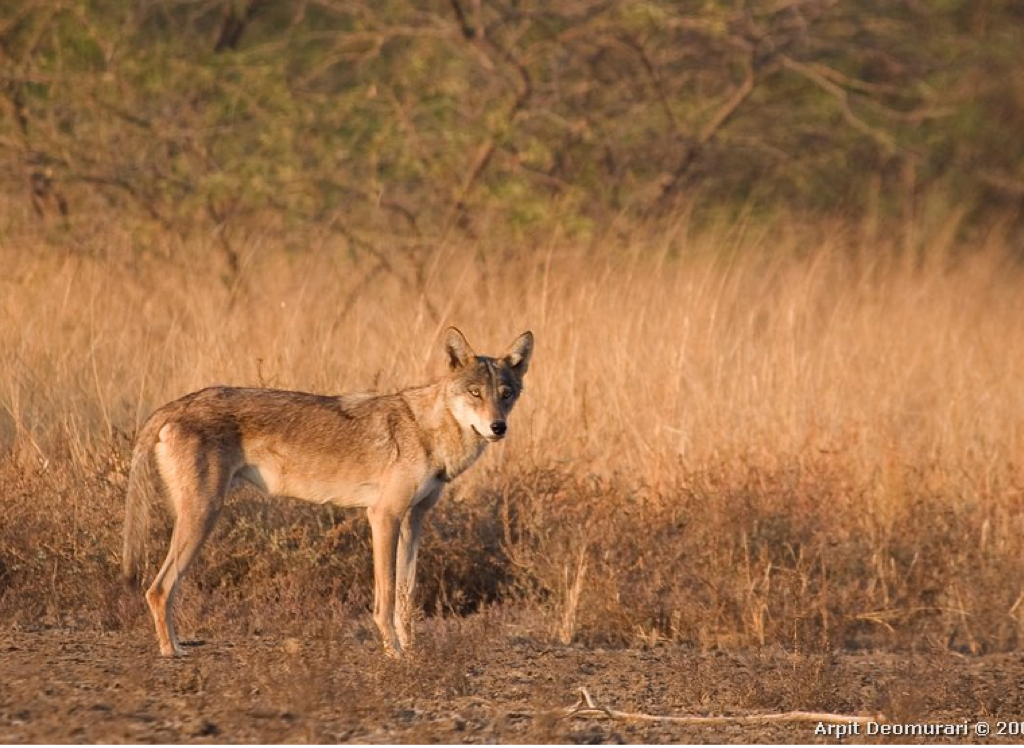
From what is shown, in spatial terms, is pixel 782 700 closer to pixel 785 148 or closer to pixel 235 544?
pixel 235 544

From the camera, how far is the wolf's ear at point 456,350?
7.12 meters

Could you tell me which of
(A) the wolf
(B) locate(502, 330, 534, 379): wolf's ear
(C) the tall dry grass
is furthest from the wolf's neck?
(C) the tall dry grass

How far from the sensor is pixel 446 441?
6.98 metres

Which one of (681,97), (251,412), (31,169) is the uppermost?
(681,97)

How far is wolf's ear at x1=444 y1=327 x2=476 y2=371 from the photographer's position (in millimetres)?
7125

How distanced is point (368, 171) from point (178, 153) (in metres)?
1.79

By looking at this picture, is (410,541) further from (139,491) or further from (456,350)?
(139,491)

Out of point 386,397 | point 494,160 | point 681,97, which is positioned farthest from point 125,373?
point 681,97

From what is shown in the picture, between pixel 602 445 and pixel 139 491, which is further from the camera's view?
pixel 602 445

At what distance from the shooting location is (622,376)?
9758 mm

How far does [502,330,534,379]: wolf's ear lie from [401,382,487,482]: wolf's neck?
42 centimetres

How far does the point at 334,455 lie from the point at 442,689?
1409 millimetres

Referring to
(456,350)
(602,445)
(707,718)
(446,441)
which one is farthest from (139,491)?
(602,445)

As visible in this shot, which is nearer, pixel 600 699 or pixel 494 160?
pixel 600 699
